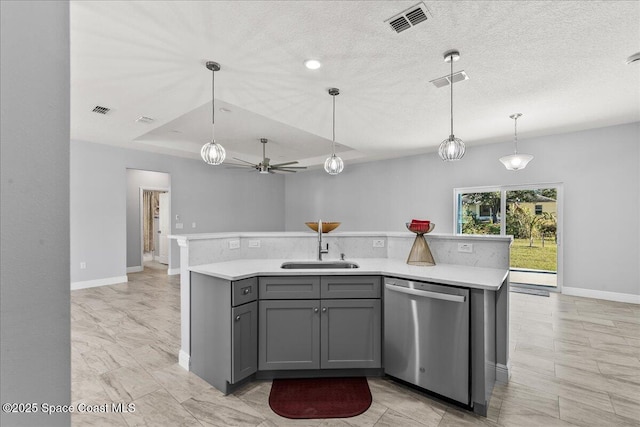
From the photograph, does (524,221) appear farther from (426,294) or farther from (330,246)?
(426,294)

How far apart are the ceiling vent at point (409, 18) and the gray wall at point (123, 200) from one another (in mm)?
5645

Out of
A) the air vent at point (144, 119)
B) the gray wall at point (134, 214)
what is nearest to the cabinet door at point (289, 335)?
the air vent at point (144, 119)

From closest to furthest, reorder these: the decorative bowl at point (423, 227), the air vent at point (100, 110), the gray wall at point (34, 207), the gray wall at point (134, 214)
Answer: the gray wall at point (34, 207) → the decorative bowl at point (423, 227) → the air vent at point (100, 110) → the gray wall at point (134, 214)

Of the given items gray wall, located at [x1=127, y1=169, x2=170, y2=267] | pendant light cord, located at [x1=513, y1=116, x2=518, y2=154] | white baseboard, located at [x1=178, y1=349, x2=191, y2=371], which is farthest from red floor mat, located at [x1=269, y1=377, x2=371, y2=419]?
gray wall, located at [x1=127, y1=169, x2=170, y2=267]

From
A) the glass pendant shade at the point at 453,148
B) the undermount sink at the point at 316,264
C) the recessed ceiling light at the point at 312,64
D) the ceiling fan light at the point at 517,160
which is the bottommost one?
the undermount sink at the point at 316,264

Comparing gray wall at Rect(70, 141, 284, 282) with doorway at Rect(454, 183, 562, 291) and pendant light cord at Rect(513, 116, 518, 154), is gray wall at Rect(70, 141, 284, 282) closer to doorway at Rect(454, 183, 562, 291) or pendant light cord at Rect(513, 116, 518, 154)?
doorway at Rect(454, 183, 562, 291)

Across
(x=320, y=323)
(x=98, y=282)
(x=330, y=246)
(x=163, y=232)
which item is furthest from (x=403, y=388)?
(x=163, y=232)

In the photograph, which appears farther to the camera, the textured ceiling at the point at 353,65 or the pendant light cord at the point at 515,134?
the pendant light cord at the point at 515,134

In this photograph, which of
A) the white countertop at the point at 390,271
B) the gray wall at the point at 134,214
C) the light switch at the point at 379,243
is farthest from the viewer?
the gray wall at the point at 134,214

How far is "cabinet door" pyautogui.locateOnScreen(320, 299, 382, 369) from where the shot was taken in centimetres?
238

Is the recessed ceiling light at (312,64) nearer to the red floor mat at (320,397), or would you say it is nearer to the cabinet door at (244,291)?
the cabinet door at (244,291)

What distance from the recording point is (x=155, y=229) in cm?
883

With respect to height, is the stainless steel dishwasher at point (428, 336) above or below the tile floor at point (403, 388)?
above

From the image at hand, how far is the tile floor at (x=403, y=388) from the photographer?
197 centimetres
